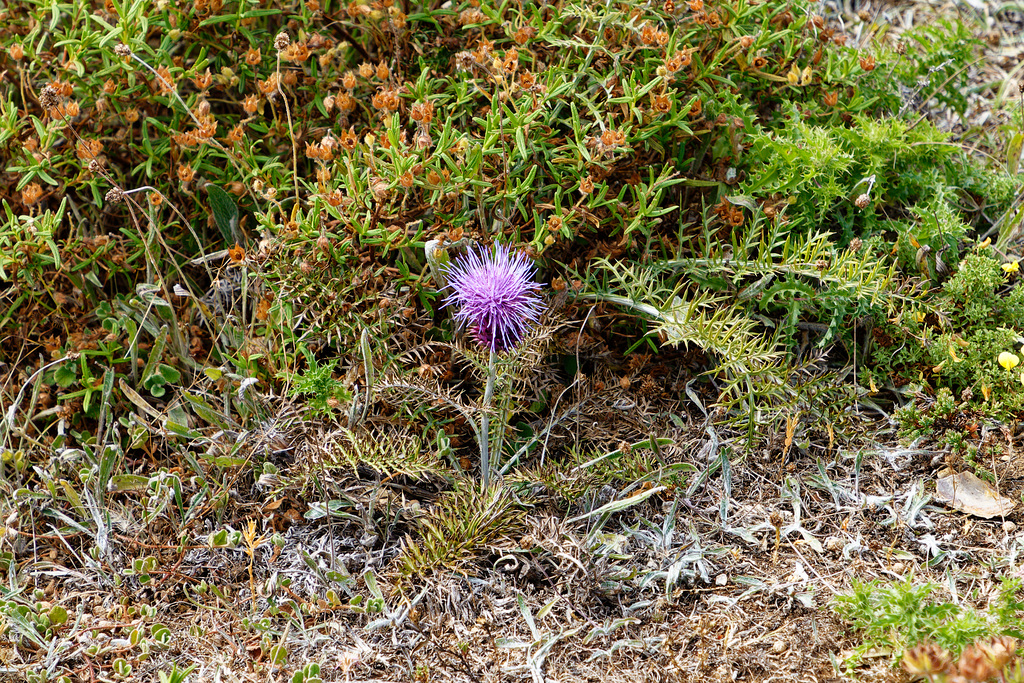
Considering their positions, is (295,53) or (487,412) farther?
(295,53)

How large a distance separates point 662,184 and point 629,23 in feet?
1.44

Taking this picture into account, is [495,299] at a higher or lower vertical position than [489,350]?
higher

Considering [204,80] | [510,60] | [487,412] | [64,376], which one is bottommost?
[64,376]

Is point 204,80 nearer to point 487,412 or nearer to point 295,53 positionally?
point 295,53

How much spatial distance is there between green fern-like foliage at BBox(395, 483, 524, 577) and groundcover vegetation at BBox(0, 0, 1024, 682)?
1 cm

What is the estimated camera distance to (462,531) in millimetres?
2008

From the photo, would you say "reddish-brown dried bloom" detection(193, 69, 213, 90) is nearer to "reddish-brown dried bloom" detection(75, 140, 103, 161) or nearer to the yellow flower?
"reddish-brown dried bloom" detection(75, 140, 103, 161)

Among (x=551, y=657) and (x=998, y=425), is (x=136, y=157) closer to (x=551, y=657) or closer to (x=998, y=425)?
(x=551, y=657)

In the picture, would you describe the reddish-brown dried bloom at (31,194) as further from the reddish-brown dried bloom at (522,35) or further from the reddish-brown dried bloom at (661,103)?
the reddish-brown dried bloom at (661,103)

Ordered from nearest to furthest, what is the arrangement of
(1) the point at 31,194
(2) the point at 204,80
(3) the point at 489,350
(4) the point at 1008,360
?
(3) the point at 489,350 < (4) the point at 1008,360 < (1) the point at 31,194 < (2) the point at 204,80

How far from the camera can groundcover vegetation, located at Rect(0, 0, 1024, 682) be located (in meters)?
1.96

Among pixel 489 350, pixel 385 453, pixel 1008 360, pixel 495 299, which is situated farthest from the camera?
pixel 1008 360

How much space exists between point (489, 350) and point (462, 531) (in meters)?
0.44

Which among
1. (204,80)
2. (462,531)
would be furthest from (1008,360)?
(204,80)
